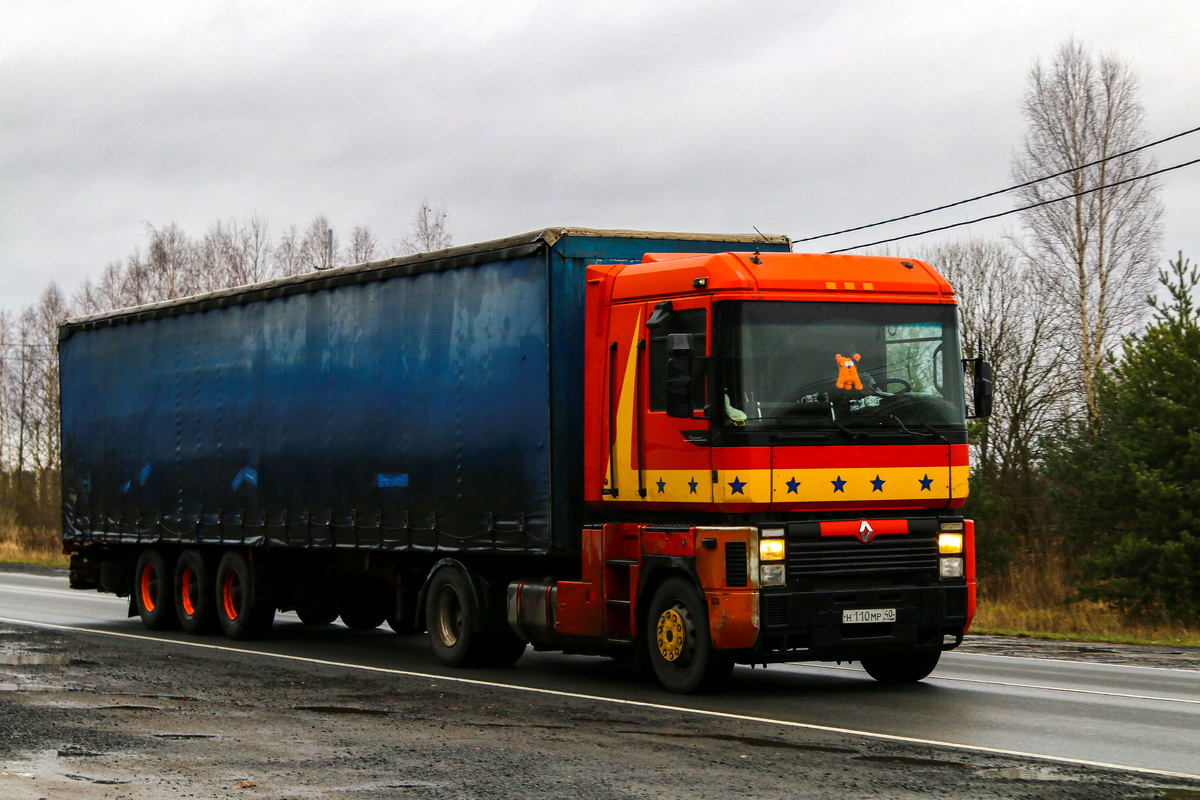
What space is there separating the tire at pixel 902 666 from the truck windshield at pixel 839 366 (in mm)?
1990

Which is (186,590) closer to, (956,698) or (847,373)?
(847,373)

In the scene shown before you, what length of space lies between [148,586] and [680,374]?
10993 mm

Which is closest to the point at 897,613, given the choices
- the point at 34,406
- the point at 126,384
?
the point at 126,384

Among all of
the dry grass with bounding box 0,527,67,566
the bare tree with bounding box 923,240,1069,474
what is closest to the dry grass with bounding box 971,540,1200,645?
the bare tree with bounding box 923,240,1069,474

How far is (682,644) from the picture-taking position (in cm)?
1163

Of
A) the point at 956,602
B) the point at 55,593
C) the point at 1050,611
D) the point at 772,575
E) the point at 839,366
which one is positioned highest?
the point at 839,366

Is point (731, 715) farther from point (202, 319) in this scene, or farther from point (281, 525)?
point (202, 319)

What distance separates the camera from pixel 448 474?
14258mm

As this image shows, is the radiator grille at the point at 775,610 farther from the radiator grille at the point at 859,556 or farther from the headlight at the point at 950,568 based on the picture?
the headlight at the point at 950,568

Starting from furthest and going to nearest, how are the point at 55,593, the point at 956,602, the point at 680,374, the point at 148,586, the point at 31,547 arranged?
the point at 31,547, the point at 55,593, the point at 148,586, the point at 956,602, the point at 680,374

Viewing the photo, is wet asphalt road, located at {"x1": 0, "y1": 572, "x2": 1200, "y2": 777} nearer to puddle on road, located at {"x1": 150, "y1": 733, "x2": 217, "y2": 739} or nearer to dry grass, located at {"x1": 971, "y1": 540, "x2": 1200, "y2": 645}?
puddle on road, located at {"x1": 150, "y1": 733, "x2": 217, "y2": 739}

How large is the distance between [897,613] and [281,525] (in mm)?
7728

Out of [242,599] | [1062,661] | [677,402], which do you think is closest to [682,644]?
[677,402]

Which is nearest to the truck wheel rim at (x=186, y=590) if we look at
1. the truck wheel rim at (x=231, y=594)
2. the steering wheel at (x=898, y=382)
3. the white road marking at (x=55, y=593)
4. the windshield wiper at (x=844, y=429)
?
the truck wheel rim at (x=231, y=594)
